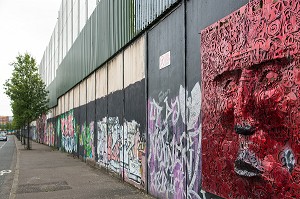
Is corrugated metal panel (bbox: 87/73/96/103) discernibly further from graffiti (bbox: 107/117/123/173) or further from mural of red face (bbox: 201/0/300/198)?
mural of red face (bbox: 201/0/300/198)

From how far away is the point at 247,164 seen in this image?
15.6ft

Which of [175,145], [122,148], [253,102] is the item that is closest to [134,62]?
[122,148]

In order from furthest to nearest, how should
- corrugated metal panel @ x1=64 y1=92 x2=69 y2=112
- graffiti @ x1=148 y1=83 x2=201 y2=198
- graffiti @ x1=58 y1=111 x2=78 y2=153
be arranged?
corrugated metal panel @ x1=64 y1=92 x2=69 y2=112 < graffiti @ x1=58 y1=111 x2=78 y2=153 < graffiti @ x1=148 y1=83 x2=201 y2=198

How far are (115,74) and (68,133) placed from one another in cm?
1364

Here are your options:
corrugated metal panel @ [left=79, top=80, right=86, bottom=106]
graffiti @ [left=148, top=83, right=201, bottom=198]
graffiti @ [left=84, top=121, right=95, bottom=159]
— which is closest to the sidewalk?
graffiti @ [left=148, top=83, right=201, bottom=198]

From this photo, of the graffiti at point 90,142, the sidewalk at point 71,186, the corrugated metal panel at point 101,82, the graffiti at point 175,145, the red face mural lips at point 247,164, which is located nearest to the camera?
the red face mural lips at point 247,164

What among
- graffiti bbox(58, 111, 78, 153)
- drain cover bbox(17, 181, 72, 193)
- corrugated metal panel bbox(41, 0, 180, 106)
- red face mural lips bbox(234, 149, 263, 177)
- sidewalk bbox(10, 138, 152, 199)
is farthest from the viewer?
graffiti bbox(58, 111, 78, 153)

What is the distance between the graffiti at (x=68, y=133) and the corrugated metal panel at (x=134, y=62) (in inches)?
457

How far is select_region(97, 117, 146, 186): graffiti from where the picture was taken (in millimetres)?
9656

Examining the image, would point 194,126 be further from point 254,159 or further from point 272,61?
point 272,61

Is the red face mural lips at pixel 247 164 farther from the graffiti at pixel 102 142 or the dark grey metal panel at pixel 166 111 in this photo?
the graffiti at pixel 102 142

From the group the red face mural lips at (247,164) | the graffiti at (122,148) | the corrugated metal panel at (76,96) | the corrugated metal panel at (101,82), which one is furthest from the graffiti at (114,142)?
the corrugated metal panel at (76,96)

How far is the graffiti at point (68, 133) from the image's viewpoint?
896 inches

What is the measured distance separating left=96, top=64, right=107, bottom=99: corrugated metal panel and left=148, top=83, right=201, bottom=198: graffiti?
5.57 m
